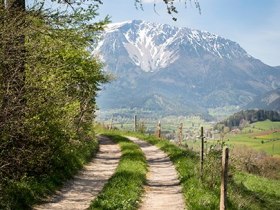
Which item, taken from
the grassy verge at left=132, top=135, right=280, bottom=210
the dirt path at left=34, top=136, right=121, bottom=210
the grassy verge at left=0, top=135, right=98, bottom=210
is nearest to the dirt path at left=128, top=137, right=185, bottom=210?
the grassy verge at left=132, top=135, right=280, bottom=210

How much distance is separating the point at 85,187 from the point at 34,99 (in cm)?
617

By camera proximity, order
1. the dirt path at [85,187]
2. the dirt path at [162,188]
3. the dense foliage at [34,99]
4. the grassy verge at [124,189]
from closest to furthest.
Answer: the dense foliage at [34,99] → the grassy verge at [124,189] → the dirt path at [85,187] → the dirt path at [162,188]

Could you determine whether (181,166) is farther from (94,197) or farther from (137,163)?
(94,197)

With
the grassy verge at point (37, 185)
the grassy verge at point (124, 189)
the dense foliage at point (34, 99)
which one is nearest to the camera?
the dense foliage at point (34, 99)

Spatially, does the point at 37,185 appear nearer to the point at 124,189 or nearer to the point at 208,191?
the point at 124,189

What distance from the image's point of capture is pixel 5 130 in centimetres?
1154

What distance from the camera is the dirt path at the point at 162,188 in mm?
16000

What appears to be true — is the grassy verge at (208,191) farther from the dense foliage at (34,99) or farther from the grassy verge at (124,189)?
the dense foliage at (34,99)

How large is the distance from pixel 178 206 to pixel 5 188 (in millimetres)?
5704

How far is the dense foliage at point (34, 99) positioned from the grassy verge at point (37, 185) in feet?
0.14

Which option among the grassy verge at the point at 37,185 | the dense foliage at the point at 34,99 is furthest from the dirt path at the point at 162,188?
the dense foliage at the point at 34,99

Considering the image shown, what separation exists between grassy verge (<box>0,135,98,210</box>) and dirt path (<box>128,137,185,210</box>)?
139 inches

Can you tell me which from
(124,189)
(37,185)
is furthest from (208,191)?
(37,185)

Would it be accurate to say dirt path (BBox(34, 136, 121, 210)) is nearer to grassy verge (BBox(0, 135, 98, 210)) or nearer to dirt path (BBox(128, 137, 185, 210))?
grassy verge (BBox(0, 135, 98, 210))
